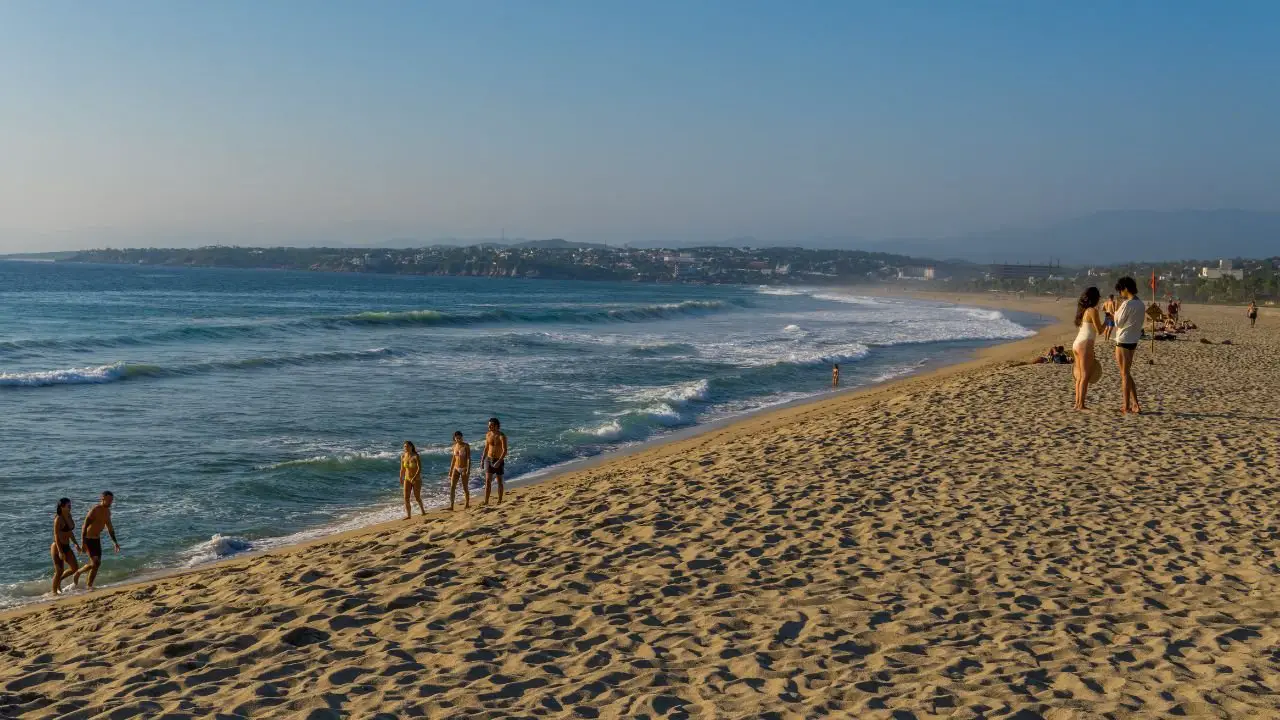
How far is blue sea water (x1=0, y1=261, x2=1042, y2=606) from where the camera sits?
39.9 feet

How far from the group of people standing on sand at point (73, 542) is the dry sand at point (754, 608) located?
0.92 metres

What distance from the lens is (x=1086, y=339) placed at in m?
13.4

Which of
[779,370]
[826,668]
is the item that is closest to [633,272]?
[779,370]

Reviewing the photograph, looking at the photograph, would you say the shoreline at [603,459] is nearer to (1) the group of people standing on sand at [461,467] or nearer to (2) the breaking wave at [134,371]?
(1) the group of people standing on sand at [461,467]

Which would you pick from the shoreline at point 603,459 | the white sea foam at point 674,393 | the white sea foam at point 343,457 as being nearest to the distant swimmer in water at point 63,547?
the shoreline at point 603,459

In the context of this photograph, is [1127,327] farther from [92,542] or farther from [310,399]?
[310,399]

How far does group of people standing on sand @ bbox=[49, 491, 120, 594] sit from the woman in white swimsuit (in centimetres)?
1177

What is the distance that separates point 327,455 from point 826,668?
1179cm

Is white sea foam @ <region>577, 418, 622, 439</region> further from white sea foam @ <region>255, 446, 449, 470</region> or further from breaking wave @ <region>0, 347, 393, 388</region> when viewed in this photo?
breaking wave @ <region>0, 347, 393, 388</region>

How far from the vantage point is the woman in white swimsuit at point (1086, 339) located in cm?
1291

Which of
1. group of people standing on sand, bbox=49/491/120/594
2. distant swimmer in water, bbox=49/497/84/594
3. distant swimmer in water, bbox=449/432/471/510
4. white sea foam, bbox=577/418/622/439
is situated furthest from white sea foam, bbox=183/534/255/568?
white sea foam, bbox=577/418/622/439

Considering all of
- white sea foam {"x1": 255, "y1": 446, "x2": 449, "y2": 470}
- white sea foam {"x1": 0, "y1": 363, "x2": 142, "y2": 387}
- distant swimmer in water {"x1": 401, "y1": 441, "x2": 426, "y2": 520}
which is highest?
distant swimmer in water {"x1": 401, "y1": 441, "x2": 426, "y2": 520}

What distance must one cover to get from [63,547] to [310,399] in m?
12.5

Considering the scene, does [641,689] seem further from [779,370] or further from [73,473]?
[779,370]
